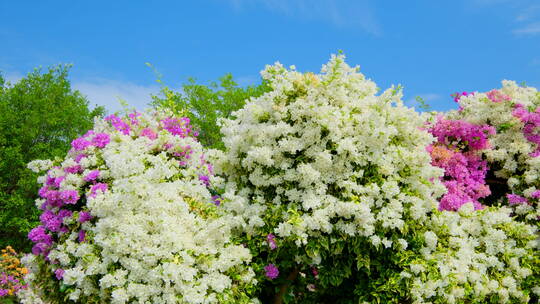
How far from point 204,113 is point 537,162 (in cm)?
1676

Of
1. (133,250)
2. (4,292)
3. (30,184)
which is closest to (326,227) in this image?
(133,250)

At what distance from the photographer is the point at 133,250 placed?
249 inches

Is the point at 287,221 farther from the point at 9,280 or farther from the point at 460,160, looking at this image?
the point at 9,280

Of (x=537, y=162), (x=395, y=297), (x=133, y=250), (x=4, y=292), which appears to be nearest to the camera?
(x=133, y=250)

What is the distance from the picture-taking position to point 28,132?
992 inches

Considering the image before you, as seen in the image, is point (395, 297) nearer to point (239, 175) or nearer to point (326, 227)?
point (326, 227)

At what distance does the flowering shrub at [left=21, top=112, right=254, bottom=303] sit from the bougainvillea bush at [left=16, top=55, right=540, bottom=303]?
25 mm

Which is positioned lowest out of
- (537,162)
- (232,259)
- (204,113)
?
(232,259)

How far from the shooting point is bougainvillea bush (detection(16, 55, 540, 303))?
256 inches

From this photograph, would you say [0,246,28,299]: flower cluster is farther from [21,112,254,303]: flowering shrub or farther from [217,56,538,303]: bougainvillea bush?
[217,56,538,303]: bougainvillea bush

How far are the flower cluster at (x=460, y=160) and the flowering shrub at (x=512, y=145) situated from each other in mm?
249

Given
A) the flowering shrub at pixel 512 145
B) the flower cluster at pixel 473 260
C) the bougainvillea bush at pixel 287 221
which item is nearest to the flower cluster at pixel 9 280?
the bougainvillea bush at pixel 287 221

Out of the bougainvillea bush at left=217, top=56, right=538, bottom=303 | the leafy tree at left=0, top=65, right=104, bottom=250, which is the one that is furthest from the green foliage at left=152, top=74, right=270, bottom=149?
the bougainvillea bush at left=217, top=56, right=538, bottom=303

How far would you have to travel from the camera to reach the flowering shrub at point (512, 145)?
9.78m
